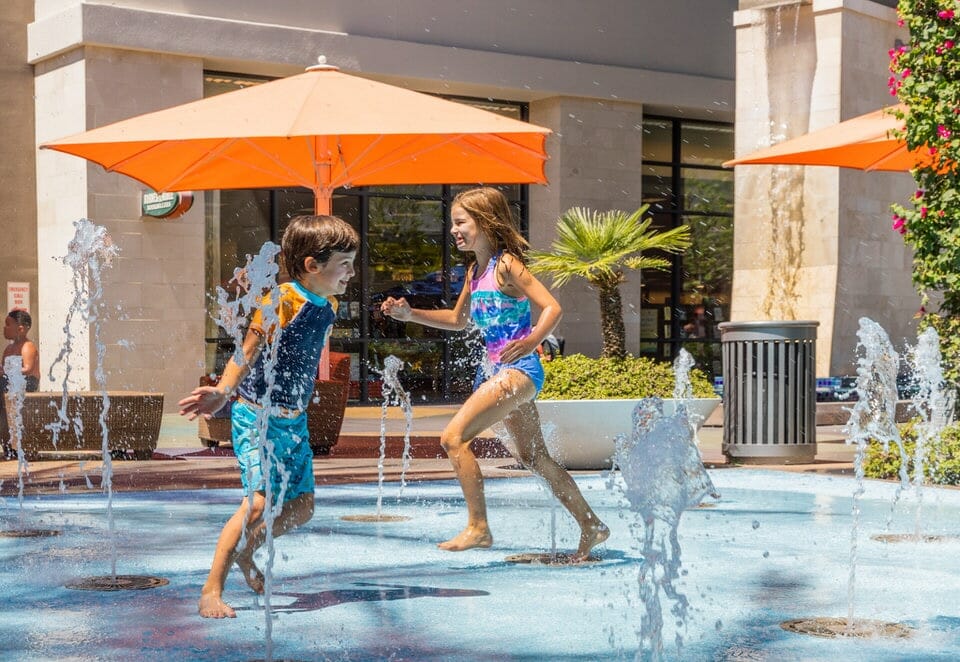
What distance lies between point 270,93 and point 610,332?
3307 mm

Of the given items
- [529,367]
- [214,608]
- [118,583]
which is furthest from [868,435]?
[214,608]

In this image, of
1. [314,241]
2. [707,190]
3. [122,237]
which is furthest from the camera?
[707,190]

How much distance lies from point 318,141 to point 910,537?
6220mm

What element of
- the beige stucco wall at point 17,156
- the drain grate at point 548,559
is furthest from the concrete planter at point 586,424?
the beige stucco wall at point 17,156

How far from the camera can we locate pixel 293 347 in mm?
4934

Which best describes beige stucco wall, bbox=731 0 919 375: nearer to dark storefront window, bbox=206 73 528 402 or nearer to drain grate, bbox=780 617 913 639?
dark storefront window, bbox=206 73 528 402

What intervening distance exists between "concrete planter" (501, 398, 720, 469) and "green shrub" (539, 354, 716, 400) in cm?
15

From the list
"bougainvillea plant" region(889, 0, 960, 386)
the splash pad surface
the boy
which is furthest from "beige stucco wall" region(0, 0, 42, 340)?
the boy

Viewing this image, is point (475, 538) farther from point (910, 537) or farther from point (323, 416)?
point (323, 416)

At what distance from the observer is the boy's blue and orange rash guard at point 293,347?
4.85 meters

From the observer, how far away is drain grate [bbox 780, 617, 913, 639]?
4.68 m

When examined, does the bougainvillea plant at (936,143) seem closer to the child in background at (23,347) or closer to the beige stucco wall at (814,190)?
the beige stucco wall at (814,190)

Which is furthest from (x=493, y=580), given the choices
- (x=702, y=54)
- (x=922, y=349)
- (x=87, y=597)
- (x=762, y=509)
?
(x=702, y=54)

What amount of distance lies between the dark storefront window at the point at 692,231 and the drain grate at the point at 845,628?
62.0ft
